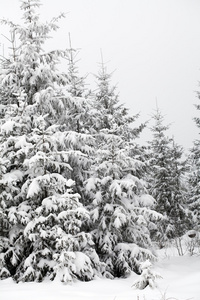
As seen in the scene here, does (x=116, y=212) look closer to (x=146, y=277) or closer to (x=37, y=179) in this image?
(x=37, y=179)

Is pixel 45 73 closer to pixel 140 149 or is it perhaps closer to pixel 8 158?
pixel 8 158

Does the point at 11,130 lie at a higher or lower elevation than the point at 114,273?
higher

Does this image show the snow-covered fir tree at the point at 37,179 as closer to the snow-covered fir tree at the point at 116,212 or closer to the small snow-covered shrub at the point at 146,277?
the snow-covered fir tree at the point at 116,212

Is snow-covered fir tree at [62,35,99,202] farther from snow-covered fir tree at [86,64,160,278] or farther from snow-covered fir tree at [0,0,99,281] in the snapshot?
snow-covered fir tree at [86,64,160,278]

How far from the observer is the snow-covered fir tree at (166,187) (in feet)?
77.1

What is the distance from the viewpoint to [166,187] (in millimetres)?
23781

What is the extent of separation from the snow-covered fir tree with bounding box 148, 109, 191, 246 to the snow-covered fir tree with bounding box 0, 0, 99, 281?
432 inches

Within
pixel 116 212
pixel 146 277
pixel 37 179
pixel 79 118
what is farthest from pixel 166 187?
pixel 146 277

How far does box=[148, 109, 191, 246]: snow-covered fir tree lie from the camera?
23500 millimetres

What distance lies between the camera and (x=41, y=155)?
1063cm

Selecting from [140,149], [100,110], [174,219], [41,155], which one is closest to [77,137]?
[41,155]

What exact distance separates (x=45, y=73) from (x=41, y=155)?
4.44m

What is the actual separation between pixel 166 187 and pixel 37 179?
1552cm

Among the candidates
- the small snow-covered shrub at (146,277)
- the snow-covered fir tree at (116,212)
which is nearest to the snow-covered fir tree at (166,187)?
the snow-covered fir tree at (116,212)
